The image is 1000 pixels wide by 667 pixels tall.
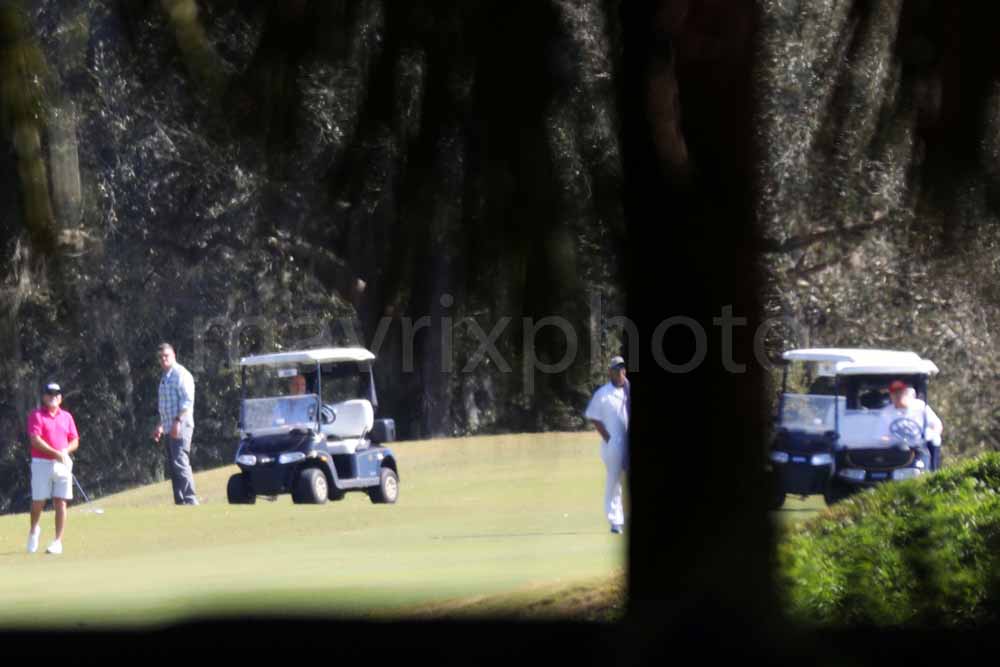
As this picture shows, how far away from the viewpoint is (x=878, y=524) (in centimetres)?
838

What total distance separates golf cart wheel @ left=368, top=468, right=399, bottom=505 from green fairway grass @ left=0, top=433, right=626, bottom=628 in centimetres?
25

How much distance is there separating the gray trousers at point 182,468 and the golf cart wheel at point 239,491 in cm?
65

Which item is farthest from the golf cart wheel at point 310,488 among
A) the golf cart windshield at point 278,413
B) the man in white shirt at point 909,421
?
the man in white shirt at point 909,421

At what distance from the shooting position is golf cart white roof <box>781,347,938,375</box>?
19.4 metres

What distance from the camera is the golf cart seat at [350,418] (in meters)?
18.4

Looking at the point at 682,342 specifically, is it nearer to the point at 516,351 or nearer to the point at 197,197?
the point at 516,351

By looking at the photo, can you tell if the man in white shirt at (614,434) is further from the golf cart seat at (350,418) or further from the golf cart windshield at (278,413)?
the golf cart windshield at (278,413)

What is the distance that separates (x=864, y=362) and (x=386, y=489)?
609 cm

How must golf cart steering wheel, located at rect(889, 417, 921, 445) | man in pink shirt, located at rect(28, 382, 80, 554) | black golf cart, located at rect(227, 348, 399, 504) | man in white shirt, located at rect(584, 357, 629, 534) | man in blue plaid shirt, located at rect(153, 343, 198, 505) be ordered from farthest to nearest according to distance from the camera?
1. golf cart steering wheel, located at rect(889, 417, 921, 445)
2. man in blue plaid shirt, located at rect(153, 343, 198, 505)
3. black golf cart, located at rect(227, 348, 399, 504)
4. man in pink shirt, located at rect(28, 382, 80, 554)
5. man in white shirt, located at rect(584, 357, 629, 534)

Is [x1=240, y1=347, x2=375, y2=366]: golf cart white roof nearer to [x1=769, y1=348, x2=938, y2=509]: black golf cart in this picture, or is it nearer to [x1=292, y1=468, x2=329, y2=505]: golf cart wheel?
[x1=292, y1=468, x2=329, y2=505]: golf cart wheel

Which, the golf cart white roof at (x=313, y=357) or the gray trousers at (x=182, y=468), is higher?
the golf cart white roof at (x=313, y=357)

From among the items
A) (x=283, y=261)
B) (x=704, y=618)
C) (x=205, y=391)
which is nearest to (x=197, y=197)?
(x=283, y=261)

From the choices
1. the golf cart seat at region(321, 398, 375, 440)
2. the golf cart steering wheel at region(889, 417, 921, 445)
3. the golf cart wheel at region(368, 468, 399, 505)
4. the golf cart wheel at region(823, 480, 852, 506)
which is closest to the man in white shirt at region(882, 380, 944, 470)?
the golf cart steering wheel at region(889, 417, 921, 445)

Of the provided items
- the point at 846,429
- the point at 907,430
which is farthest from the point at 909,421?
the point at 846,429
